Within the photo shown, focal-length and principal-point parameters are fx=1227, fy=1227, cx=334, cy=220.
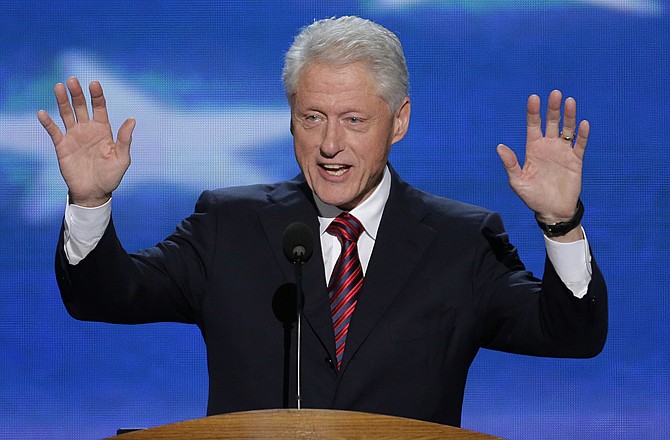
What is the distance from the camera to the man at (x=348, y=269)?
91.0 inches

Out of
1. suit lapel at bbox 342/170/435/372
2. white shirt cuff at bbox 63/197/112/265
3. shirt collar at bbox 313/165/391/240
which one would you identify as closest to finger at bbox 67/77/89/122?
white shirt cuff at bbox 63/197/112/265

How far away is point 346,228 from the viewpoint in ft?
8.44

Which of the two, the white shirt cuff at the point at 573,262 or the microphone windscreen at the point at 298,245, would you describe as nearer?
the microphone windscreen at the point at 298,245

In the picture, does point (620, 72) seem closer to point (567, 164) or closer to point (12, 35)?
point (567, 164)

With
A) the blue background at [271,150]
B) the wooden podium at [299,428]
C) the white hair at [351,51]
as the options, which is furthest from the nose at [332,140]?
the blue background at [271,150]

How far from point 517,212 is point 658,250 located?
0.44 metres

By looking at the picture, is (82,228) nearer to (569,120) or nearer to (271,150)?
(569,120)

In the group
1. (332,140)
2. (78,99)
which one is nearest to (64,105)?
(78,99)

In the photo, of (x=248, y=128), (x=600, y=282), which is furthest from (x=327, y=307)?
(x=248, y=128)

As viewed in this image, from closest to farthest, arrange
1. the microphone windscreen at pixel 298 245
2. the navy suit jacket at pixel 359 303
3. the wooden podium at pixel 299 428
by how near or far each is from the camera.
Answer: the wooden podium at pixel 299 428 < the microphone windscreen at pixel 298 245 < the navy suit jacket at pixel 359 303

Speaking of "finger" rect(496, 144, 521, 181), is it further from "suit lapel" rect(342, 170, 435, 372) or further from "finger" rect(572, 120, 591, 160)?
"suit lapel" rect(342, 170, 435, 372)

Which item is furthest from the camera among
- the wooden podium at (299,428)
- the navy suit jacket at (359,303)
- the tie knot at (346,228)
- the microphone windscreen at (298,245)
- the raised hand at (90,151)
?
the tie knot at (346,228)

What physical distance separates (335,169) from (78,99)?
1.78 feet

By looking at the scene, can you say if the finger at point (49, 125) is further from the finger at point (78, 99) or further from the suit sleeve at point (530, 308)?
the suit sleeve at point (530, 308)
